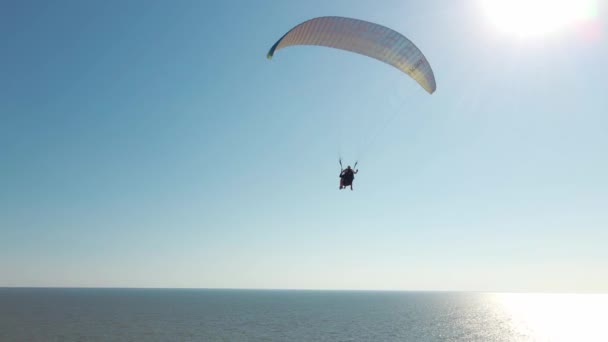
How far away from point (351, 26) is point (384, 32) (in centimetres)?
178

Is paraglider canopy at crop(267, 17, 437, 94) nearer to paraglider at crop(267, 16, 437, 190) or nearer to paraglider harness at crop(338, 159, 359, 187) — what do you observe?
paraglider at crop(267, 16, 437, 190)

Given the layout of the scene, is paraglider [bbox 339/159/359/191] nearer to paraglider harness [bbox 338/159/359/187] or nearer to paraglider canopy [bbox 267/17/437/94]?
paraglider harness [bbox 338/159/359/187]

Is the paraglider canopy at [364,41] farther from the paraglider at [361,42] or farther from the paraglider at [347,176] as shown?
the paraglider at [347,176]

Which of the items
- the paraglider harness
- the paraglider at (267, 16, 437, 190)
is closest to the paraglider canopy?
the paraglider at (267, 16, 437, 190)

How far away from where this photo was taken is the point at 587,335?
290 feet

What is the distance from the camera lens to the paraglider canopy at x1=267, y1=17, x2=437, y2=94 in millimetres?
20170

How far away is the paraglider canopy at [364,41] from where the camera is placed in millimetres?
20170

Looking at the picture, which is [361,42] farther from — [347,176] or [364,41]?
[347,176]

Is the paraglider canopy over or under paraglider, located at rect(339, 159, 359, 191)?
over

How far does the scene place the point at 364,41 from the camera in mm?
21844

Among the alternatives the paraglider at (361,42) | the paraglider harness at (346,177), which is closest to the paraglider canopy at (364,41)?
the paraglider at (361,42)

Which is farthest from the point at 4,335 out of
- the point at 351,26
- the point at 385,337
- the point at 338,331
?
the point at 351,26

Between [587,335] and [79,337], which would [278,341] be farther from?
[587,335]

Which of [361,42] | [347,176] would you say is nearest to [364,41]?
[361,42]
